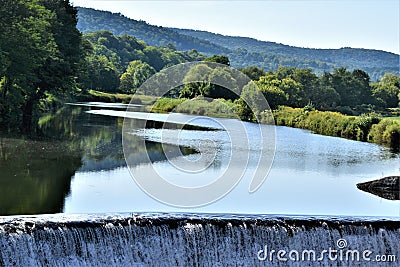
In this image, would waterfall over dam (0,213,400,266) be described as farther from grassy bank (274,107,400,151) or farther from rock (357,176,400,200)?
grassy bank (274,107,400,151)

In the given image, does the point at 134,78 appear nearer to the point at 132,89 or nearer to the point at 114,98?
the point at 132,89

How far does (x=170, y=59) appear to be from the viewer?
432ft

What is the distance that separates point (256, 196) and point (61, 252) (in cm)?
700

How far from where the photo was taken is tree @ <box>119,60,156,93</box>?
85425mm

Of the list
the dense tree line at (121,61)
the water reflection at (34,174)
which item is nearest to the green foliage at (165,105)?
the dense tree line at (121,61)

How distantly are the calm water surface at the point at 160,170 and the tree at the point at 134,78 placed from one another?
5635cm

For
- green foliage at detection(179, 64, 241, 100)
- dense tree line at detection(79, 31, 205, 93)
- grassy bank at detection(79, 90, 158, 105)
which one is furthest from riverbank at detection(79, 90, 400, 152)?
dense tree line at detection(79, 31, 205, 93)

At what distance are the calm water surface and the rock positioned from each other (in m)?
0.37

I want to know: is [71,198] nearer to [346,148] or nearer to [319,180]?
[319,180]

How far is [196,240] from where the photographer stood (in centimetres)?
970

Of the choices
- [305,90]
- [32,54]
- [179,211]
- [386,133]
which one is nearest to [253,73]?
[305,90]

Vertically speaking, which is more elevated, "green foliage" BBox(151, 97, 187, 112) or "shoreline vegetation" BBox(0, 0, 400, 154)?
"shoreline vegetation" BBox(0, 0, 400, 154)

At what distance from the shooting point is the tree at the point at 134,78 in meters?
85.4

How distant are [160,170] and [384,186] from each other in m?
6.14
